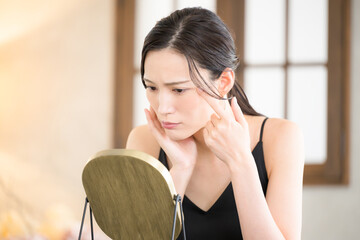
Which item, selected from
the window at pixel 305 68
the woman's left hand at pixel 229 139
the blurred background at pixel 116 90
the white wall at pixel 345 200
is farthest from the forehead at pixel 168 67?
the white wall at pixel 345 200

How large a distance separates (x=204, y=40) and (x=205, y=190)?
1.57 feet

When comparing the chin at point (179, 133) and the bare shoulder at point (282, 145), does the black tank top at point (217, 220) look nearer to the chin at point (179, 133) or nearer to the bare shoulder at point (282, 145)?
the bare shoulder at point (282, 145)

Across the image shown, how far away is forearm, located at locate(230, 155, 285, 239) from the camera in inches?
43.9

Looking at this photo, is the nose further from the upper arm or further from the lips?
the upper arm

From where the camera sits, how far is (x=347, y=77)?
9.67 feet

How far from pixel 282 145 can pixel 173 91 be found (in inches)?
15.1

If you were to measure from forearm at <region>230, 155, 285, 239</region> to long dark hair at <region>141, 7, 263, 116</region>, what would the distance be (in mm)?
231

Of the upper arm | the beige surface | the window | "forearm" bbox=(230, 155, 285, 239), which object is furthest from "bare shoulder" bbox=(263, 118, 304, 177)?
the window

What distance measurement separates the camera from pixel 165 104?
1191 mm

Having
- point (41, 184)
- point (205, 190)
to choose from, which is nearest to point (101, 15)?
point (41, 184)

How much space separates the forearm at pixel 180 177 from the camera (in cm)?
137

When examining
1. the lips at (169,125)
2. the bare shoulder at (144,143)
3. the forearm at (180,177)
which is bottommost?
the forearm at (180,177)

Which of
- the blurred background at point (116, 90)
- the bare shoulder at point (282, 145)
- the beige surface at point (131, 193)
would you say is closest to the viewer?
the beige surface at point (131, 193)

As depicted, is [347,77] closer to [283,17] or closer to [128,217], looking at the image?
[283,17]
